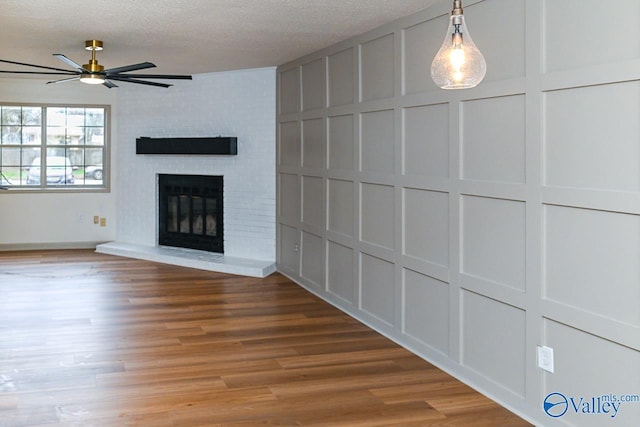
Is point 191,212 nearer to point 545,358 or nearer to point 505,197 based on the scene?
point 505,197

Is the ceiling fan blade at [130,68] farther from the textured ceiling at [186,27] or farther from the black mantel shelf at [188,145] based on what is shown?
the black mantel shelf at [188,145]

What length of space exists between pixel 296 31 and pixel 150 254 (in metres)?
4.08

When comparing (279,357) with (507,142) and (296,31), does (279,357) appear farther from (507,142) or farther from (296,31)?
(296,31)

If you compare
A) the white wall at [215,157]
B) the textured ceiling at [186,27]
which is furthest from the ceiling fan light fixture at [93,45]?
the white wall at [215,157]

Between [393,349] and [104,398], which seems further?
[393,349]

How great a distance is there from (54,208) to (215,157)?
8.78 ft

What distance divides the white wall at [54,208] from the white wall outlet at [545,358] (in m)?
7.21

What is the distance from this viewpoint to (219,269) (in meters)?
7.64

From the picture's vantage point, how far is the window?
9234 mm

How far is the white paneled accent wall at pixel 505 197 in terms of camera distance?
2916mm

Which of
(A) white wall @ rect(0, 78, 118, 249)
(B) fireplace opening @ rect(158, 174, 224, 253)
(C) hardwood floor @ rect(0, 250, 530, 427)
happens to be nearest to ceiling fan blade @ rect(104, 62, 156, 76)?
(C) hardwood floor @ rect(0, 250, 530, 427)

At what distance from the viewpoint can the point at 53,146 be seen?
9336 mm

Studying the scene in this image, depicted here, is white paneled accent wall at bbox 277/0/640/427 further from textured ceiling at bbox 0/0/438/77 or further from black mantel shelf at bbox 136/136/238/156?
black mantel shelf at bbox 136/136/238/156

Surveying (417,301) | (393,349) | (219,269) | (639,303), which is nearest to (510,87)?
(639,303)
